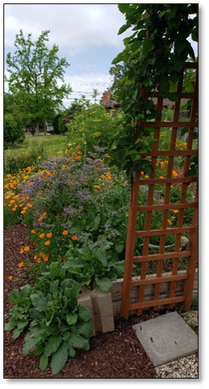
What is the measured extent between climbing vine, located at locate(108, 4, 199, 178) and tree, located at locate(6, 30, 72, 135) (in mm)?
21514

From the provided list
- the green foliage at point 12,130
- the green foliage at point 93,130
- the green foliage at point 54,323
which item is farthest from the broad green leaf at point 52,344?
the green foliage at point 12,130

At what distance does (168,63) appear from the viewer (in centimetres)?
142

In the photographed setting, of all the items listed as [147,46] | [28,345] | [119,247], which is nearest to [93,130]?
[119,247]

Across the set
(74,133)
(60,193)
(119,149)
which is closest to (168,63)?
(119,149)

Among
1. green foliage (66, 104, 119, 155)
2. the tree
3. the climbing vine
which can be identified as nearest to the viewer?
the climbing vine

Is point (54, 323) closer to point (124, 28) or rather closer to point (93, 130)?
point (124, 28)

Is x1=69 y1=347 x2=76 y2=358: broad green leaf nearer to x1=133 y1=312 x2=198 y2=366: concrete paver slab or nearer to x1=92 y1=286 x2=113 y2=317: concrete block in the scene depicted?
x1=92 y1=286 x2=113 y2=317: concrete block

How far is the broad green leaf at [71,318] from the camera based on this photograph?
5.47 ft

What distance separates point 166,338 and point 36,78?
24045 mm

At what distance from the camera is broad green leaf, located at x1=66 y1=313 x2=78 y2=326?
65.6 inches

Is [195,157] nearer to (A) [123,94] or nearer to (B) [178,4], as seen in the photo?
(A) [123,94]

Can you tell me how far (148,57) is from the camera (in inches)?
56.9

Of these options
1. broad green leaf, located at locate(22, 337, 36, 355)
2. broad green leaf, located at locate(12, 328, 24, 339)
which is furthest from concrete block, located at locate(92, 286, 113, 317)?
broad green leaf, located at locate(12, 328, 24, 339)

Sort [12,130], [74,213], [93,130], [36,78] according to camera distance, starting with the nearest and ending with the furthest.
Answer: [74,213]
[93,130]
[12,130]
[36,78]
